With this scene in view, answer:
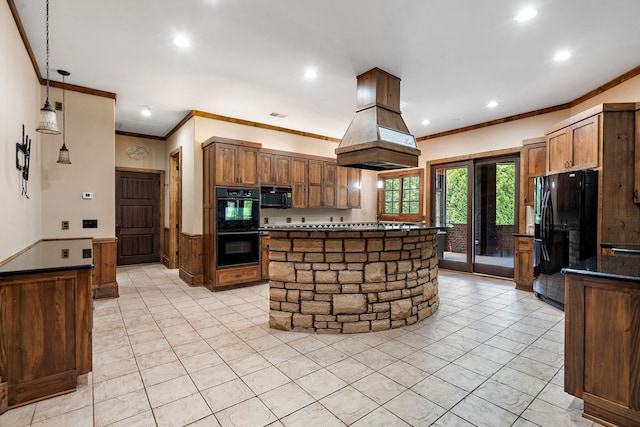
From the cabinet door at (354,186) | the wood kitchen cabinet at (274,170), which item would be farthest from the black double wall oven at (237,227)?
the cabinet door at (354,186)

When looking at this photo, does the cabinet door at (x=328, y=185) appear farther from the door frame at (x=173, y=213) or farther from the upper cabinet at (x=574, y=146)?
the upper cabinet at (x=574, y=146)

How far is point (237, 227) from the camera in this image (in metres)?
5.04

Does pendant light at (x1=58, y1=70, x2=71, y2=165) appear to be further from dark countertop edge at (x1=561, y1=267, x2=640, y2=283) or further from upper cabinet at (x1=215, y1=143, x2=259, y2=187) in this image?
dark countertop edge at (x1=561, y1=267, x2=640, y2=283)

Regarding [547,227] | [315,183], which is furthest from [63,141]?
[547,227]

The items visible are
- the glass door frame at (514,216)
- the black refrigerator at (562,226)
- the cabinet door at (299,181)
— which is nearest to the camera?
the black refrigerator at (562,226)

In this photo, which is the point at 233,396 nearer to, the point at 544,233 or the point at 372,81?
the point at 372,81

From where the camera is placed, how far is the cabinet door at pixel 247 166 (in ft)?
16.8

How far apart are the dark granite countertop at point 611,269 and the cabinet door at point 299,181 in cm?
465

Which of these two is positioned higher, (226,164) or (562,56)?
(562,56)

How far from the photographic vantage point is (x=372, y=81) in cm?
372

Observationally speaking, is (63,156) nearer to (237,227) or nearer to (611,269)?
(237,227)

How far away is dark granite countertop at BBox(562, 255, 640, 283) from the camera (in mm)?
1744

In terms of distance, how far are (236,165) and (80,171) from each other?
2134 millimetres

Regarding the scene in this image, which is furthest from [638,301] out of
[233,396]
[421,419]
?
[233,396]
